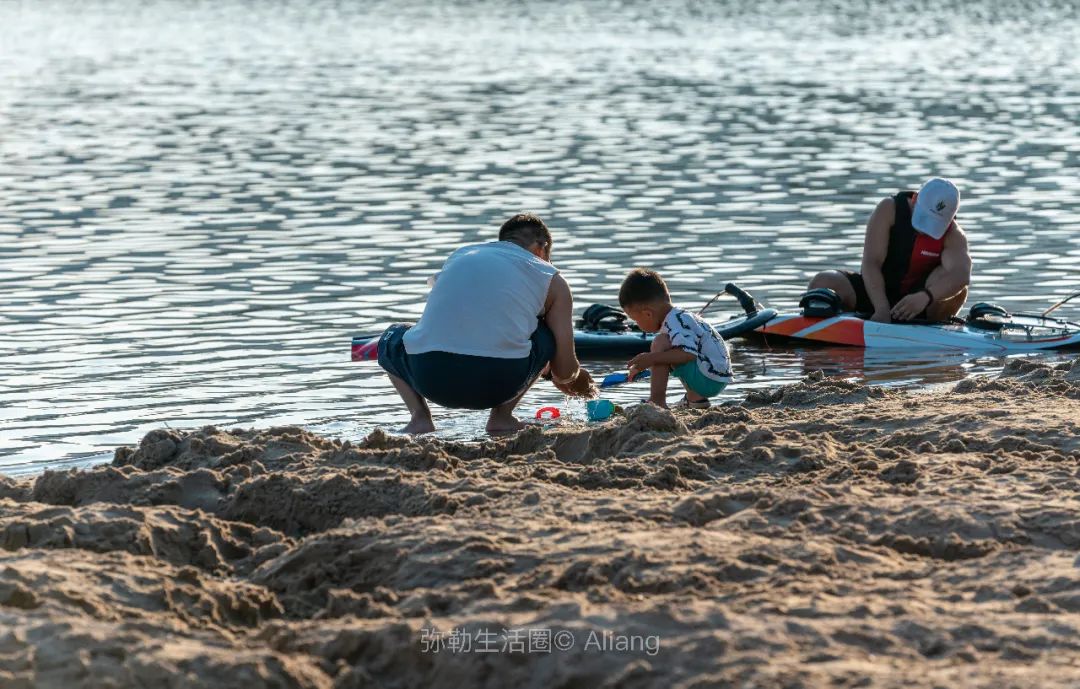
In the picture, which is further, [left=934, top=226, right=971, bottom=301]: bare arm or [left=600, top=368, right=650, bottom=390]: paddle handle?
[left=934, top=226, right=971, bottom=301]: bare arm

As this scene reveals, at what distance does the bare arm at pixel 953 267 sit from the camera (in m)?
10.9

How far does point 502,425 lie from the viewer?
8.38 metres

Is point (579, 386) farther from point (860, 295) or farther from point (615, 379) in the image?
point (860, 295)

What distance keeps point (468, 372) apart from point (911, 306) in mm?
4155

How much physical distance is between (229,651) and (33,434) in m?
4.59

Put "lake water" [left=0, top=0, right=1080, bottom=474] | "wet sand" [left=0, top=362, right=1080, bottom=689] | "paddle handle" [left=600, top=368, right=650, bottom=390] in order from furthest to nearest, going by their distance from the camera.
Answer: "lake water" [left=0, top=0, right=1080, bottom=474], "paddle handle" [left=600, top=368, right=650, bottom=390], "wet sand" [left=0, top=362, right=1080, bottom=689]

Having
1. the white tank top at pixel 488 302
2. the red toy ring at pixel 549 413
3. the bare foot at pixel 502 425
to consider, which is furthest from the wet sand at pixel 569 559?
the red toy ring at pixel 549 413

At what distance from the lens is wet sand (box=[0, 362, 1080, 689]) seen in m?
4.35

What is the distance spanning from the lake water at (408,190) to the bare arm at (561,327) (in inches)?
28.7

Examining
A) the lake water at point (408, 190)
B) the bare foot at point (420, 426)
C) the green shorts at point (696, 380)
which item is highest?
the green shorts at point (696, 380)

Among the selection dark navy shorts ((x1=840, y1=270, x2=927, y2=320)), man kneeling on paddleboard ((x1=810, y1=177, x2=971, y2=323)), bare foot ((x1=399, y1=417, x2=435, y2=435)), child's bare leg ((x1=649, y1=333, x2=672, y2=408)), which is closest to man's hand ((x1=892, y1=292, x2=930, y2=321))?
man kneeling on paddleboard ((x1=810, y1=177, x2=971, y2=323))

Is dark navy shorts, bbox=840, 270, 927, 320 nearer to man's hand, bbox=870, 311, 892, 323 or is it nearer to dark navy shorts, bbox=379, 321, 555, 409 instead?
man's hand, bbox=870, 311, 892, 323

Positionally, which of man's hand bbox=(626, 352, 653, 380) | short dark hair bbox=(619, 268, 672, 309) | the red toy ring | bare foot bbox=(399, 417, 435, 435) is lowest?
the red toy ring

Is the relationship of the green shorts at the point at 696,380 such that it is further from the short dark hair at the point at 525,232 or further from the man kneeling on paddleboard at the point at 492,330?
the short dark hair at the point at 525,232
